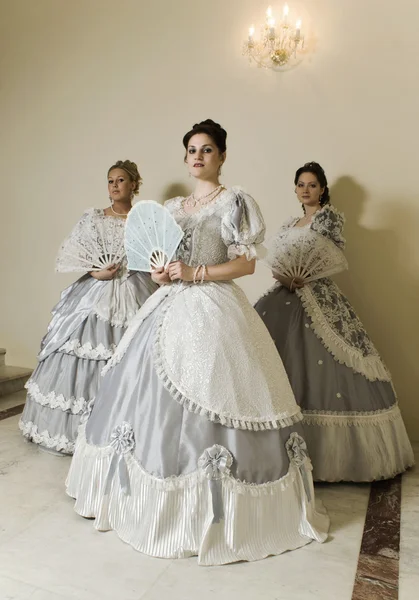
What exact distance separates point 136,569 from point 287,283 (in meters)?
1.50

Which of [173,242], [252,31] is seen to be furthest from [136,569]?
[252,31]

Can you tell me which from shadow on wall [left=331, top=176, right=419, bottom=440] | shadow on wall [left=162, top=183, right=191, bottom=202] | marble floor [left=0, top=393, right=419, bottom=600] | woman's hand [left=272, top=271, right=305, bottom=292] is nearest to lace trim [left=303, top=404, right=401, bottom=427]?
marble floor [left=0, top=393, right=419, bottom=600]

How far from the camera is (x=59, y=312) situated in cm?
302

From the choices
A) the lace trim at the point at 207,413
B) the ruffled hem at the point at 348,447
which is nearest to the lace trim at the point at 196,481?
the lace trim at the point at 207,413

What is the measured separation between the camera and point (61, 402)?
2.78 m

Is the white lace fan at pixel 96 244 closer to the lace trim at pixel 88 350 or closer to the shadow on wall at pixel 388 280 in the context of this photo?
the lace trim at pixel 88 350

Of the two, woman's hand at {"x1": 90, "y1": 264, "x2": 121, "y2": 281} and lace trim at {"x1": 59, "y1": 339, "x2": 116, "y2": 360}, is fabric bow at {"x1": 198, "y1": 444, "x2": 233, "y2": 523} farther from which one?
woman's hand at {"x1": 90, "y1": 264, "x2": 121, "y2": 281}

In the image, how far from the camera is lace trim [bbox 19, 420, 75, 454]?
2.75 m

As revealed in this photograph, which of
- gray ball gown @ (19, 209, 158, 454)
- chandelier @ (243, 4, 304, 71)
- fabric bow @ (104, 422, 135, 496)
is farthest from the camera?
chandelier @ (243, 4, 304, 71)

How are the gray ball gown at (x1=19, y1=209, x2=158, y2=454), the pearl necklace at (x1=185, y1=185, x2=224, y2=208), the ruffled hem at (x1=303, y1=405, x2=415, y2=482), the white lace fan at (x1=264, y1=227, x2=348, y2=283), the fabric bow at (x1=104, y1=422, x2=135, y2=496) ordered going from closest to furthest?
the fabric bow at (x1=104, y1=422, x2=135, y2=496) < the pearl necklace at (x1=185, y1=185, x2=224, y2=208) < the ruffled hem at (x1=303, y1=405, x2=415, y2=482) < the white lace fan at (x1=264, y1=227, x2=348, y2=283) < the gray ball gown at (x1=19, y1=209, x2=158, y2=454)

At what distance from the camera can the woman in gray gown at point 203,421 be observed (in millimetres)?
1763

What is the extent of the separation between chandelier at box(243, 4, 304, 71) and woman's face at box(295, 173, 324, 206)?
0.92 meters

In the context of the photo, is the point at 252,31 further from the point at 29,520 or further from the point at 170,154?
the point at 29,520
